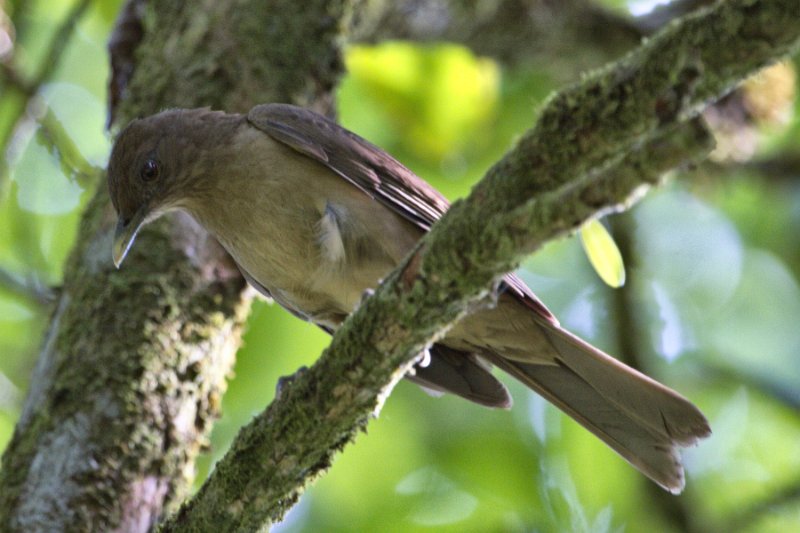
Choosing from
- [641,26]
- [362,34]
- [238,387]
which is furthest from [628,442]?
[641,26]

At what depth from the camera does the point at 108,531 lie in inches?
126

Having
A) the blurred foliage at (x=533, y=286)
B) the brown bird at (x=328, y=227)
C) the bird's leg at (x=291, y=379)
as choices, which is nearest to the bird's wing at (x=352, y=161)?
the brown bird at (x=328, y=227)

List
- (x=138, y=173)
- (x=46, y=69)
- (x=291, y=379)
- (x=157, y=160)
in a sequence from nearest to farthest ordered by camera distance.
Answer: (x=291, y=379) < (x=138, y=173) < (x=157, y=160) < (x=46, y=69)

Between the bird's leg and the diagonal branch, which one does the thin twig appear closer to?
the bird's leg

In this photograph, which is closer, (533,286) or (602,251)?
(602,251)

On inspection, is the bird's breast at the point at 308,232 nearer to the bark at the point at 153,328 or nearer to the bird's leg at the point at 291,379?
the bark at the point at 153,328

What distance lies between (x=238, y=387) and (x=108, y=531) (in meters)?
1.93

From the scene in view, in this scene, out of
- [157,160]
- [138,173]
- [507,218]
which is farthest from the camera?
[157,160]

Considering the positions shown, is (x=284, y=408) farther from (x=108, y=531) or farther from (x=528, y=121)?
(x=528, y=121)

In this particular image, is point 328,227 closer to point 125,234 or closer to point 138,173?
point 125,234

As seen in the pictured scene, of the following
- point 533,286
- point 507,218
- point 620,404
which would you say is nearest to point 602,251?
point 507,218

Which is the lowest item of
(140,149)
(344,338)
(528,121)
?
(344,338)

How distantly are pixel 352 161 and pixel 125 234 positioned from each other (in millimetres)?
920

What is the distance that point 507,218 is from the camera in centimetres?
211
